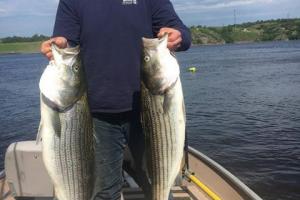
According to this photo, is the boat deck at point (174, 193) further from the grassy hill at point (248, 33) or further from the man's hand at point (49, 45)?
the grassy hill at point (248, 33)

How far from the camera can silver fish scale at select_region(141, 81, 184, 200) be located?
3762mm

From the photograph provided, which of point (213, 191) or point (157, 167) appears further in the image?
point (213, 191)

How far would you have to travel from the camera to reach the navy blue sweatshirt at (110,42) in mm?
4086

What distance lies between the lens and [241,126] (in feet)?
72.1

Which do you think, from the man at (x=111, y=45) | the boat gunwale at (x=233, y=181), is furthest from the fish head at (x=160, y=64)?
the boat gunwale at (x=233, y=181)

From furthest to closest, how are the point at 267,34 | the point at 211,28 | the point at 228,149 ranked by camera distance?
the point at 211,28 → the point at 267,34 → the point at 228,149

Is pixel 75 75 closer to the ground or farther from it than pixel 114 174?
farther from it

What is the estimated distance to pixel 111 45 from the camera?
4078 mm

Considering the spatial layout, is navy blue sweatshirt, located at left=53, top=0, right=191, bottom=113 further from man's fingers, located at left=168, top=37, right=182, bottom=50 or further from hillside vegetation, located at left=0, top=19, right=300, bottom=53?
hillside vegetation, located at left=0, top=19, right=300, bottom=53

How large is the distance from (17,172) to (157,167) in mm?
2727

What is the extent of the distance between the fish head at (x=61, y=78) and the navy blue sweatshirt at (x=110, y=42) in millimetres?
477

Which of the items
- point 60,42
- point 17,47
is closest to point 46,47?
point 60,42

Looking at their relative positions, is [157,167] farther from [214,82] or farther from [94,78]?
[214,82]

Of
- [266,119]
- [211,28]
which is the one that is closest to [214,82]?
[266,119]
